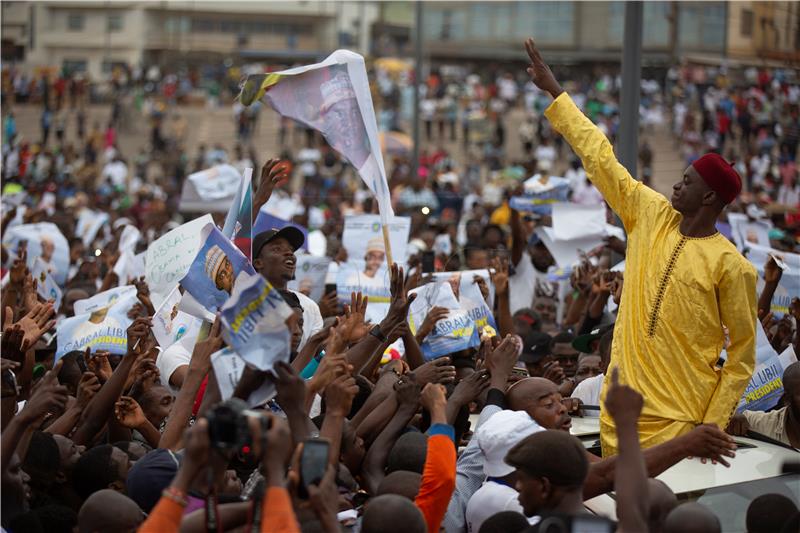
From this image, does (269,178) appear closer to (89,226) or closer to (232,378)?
(232,378)

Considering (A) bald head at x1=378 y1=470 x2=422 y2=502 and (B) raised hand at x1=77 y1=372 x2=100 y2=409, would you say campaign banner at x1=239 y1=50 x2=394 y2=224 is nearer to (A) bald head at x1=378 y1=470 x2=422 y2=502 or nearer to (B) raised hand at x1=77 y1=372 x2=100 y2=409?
(B) raised hand at x1=77 y1=372 x2=100 y2=409

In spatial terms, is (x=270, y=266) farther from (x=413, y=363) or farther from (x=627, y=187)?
(x=627, y=187)

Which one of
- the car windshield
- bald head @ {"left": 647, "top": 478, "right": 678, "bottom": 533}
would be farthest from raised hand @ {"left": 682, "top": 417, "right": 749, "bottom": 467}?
bald head @ {"left": 647, "top": 478, "right": 678, "bottom": 533}

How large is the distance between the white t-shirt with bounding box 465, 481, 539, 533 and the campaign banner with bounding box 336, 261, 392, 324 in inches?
139

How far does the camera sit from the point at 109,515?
3992mm

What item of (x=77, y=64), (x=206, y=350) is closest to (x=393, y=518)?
(x=206, y=350)

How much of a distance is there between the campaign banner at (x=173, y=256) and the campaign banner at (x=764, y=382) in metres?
2.97

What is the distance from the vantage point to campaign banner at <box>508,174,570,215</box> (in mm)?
10702


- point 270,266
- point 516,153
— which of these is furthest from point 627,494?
point 516,153

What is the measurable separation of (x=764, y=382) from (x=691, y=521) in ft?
9.30

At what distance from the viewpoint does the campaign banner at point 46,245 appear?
11.2 meters

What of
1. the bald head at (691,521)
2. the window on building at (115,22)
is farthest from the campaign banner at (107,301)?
the window on building at (115,22)

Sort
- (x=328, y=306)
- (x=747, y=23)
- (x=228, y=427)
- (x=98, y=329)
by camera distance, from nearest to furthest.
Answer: (x=228, y=427)
(x=98, y=329)
(x=328, y=306)
(x=747, y=23)

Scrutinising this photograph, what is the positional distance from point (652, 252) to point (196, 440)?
7.89 ft
